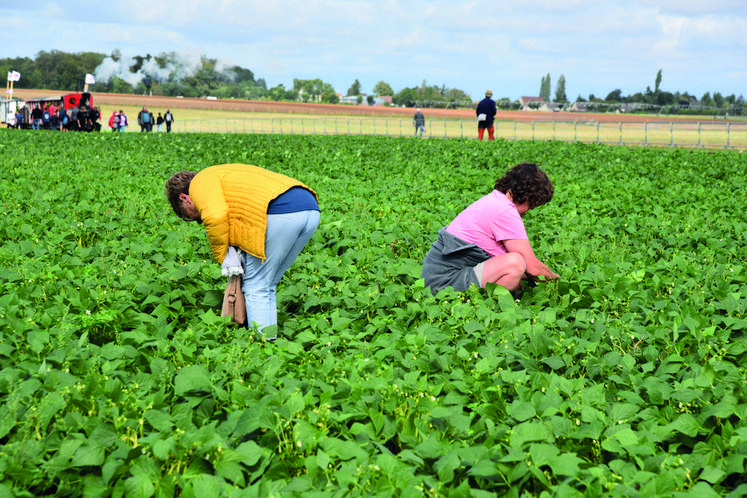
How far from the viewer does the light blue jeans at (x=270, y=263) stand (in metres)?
4.25

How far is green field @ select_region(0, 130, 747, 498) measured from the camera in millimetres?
2514

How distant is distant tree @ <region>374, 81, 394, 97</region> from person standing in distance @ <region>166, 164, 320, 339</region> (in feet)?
533

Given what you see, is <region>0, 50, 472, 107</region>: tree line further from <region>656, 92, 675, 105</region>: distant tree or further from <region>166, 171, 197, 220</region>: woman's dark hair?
<region>166, 171, 197, 220</region>: woman's dark hair

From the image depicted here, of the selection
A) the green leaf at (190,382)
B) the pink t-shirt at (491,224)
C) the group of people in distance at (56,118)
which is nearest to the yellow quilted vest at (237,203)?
the green leaf at (190,382)

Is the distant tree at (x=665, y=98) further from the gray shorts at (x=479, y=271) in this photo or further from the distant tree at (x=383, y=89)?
the gray shorts at (x=479, y=271)

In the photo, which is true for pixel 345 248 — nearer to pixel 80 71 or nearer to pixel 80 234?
pixel 80 234

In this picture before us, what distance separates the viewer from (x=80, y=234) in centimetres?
686

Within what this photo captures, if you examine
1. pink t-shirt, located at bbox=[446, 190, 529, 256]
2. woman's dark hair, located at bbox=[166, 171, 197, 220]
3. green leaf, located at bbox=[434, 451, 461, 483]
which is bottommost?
green leaf, located at bbox=[434, 451, 461, 483]

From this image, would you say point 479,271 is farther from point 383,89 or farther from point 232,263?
point 383,89

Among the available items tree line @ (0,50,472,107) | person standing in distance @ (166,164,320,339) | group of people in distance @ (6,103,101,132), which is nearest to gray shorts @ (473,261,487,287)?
person standing in distance @ (166,164,320,339)

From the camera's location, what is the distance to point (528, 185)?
484cm

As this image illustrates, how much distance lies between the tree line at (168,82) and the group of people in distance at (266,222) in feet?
366

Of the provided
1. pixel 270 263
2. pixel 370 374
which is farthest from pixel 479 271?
pixel 370 374

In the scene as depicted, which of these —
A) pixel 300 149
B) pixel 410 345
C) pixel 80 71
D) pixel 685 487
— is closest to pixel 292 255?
pixel 410 345
